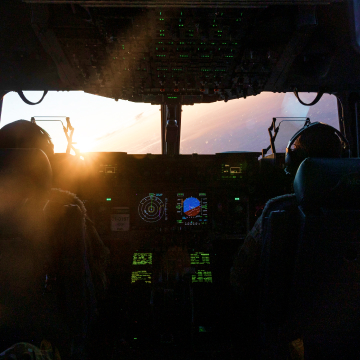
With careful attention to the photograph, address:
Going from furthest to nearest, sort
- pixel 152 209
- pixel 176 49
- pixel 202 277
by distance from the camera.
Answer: pixel 152 209
pixel 202 277
pixel 176 49

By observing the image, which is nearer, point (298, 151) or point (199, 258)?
point (298, 151)

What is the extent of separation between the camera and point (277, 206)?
140cm

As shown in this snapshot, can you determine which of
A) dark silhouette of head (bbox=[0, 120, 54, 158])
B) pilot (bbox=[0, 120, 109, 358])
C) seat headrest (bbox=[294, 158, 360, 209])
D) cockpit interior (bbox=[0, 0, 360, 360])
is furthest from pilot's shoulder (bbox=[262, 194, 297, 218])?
dark silhouette of head (bbox=[0, 120, 54, 158])

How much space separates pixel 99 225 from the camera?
249 centimetres

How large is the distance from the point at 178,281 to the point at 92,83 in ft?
5.69

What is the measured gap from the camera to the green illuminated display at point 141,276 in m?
2.24

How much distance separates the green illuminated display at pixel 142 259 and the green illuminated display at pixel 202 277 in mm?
372

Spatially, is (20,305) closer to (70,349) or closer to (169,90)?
(70,349)

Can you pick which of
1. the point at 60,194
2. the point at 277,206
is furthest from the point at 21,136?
the point at 277,206

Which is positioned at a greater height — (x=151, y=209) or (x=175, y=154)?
(x=175, y=154)

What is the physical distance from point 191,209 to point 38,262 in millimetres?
1427

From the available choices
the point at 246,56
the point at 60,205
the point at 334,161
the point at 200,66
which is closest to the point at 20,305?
the point at 60,205

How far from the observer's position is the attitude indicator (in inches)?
98.3

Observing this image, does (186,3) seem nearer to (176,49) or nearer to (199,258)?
(176,49)
